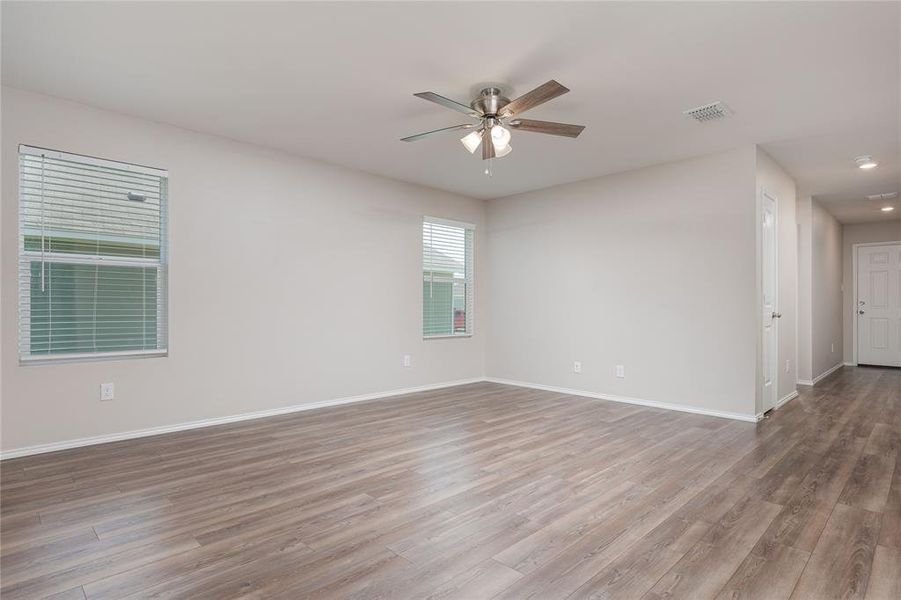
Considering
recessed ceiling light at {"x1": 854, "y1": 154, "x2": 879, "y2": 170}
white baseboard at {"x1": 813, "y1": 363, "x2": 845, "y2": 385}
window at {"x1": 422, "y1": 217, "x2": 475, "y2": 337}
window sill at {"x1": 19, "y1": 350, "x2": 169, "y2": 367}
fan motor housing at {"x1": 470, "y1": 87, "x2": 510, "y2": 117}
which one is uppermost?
recessed ceiling light at {"x1": 854, "y1": 154, "x2": 879, "y2": 170}

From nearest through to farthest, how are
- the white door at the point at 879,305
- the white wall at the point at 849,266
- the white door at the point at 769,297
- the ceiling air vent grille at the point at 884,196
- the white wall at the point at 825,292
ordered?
the white door at the point at 769,297 → the ceiling air vent grille at the point at 884,196 → the white wall at the point at 825,292 → the white door at the point at 879,305 → the white wall at the point at 849,266

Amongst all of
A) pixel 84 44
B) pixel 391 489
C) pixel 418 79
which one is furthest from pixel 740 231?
pixel 84 44

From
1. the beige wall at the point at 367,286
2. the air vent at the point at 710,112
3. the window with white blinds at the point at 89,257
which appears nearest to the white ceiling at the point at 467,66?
the air vent at the point at 710,112

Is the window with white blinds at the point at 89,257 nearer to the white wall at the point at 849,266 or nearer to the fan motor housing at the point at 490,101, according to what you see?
the fan motor housing at the point at 490,101

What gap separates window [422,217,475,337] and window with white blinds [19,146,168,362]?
9.84ft

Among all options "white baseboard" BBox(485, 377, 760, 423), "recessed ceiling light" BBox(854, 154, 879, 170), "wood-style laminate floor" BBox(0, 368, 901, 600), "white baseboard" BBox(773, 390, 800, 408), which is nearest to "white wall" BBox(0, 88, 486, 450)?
"wood-style laminate floor" BBox(0, 368, 901, 600)

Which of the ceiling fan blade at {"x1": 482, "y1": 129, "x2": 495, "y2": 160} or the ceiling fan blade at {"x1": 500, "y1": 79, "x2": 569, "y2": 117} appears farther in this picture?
the ceiling fan blade at {"x1": 482, "y1": 129, "x2": 495, "y2": 160}

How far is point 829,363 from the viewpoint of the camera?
290 inches

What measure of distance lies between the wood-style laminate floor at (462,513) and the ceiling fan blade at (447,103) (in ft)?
7.63

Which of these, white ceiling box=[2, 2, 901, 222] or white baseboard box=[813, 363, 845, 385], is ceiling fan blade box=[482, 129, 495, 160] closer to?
white ceiling box=[2, 2, 901, 222]

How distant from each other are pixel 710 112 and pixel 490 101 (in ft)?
5.79

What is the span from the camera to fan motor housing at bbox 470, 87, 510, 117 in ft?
10.4

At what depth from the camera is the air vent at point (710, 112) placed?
3.46m

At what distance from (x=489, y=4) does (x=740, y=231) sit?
11.1 feet
